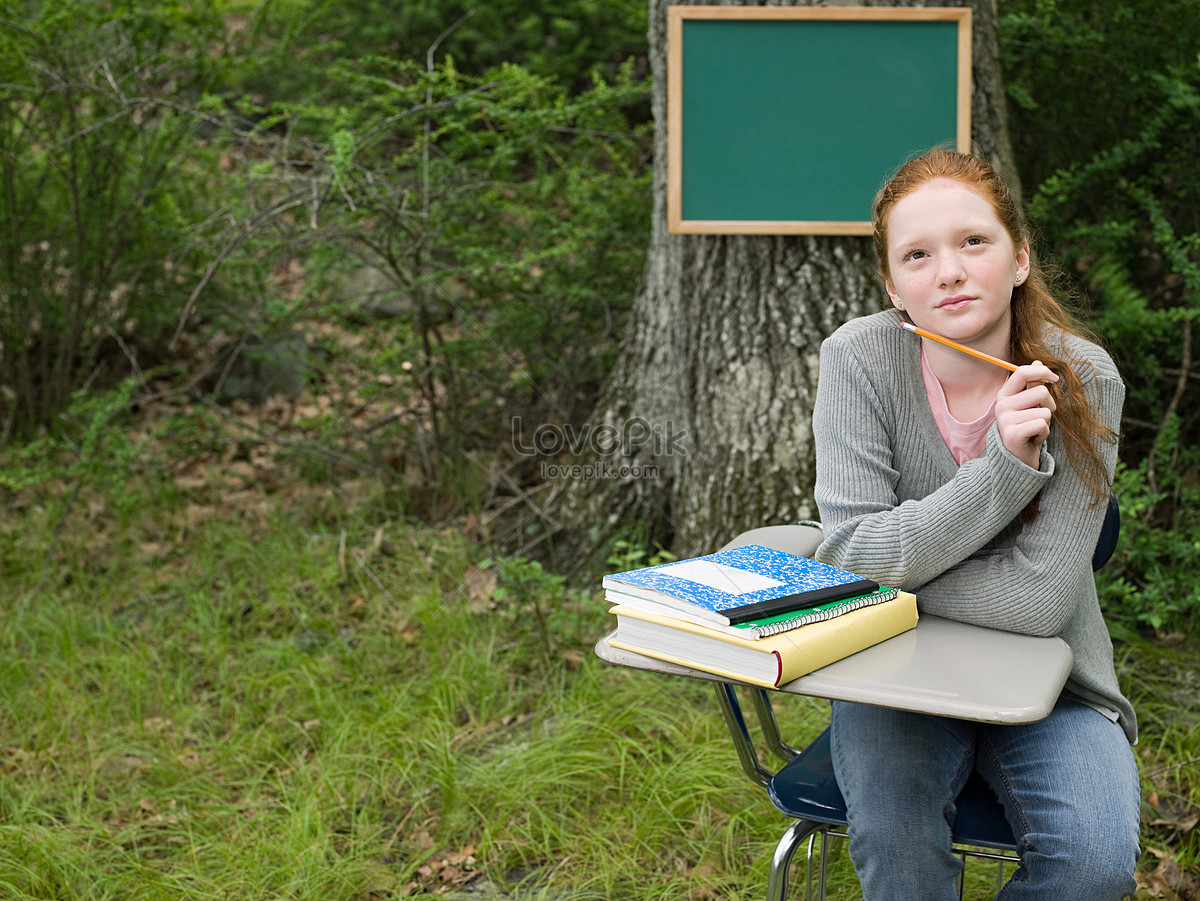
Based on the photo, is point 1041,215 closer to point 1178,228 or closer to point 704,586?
point 1178,228

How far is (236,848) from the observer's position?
2.40m

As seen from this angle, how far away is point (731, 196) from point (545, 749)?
5.20 feet

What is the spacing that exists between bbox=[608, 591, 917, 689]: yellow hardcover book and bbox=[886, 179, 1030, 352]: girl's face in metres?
0.50

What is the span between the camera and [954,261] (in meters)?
1.60

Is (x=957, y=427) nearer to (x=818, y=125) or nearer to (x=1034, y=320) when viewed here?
(x=1034, y=320)

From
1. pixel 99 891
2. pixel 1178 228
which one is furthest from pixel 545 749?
pixel 1178 228

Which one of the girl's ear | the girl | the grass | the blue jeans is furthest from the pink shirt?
the grass

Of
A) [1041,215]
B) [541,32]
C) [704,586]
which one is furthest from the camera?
[541,32]

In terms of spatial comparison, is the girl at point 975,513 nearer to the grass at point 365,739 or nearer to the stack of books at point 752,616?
the stack of books at point 752,616

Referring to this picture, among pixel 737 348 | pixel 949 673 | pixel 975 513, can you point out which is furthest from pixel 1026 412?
pixel 737 348

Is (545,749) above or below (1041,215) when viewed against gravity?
below

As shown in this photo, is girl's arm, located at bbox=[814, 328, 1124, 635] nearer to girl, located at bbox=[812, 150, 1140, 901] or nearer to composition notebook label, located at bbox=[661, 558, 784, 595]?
girl, located at bbox=[812, 150, 1140, 901]

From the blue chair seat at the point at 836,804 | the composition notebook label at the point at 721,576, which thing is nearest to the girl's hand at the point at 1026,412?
the composition notebook label at the point at 721,576

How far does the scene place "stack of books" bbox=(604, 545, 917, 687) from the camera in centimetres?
127
